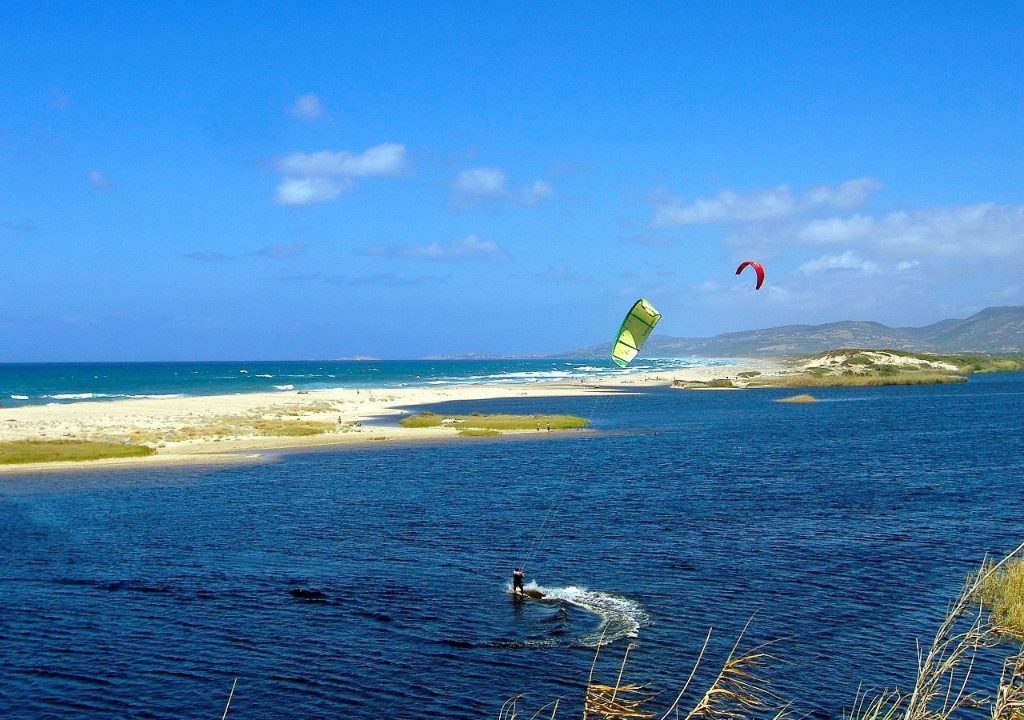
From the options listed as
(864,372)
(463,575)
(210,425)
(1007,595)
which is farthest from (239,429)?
(864,372)

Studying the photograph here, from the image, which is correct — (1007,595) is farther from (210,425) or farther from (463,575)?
(210,425)

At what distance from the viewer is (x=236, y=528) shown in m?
30.7

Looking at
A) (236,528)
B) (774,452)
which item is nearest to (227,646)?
(236,528)

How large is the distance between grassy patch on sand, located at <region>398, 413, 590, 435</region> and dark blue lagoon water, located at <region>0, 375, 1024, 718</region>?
17.6 meters

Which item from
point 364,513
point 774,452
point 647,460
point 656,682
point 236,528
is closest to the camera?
point 656,682

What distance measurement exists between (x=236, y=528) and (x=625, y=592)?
1510cm

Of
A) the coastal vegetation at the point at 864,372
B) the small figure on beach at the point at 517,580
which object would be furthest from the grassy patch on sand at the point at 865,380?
the small figure on beach at the point at 517,580

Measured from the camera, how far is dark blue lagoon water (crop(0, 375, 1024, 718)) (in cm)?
1702

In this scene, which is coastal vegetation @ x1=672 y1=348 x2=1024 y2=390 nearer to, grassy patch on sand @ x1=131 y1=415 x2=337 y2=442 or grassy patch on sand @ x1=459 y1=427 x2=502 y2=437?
grassy patch on sand @ x1=459 y1=427 x2=502 y2=437

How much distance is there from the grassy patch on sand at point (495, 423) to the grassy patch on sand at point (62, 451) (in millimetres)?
22277

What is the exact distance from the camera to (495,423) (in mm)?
66750

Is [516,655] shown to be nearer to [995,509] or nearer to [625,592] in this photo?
[625,592]

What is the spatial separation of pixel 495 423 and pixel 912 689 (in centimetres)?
5100

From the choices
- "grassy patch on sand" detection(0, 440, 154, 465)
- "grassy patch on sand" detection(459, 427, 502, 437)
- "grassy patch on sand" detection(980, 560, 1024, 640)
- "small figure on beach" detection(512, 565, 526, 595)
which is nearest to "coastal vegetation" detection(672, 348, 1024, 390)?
"grassy patch on sand" detection(459, 427, 502, 437)
